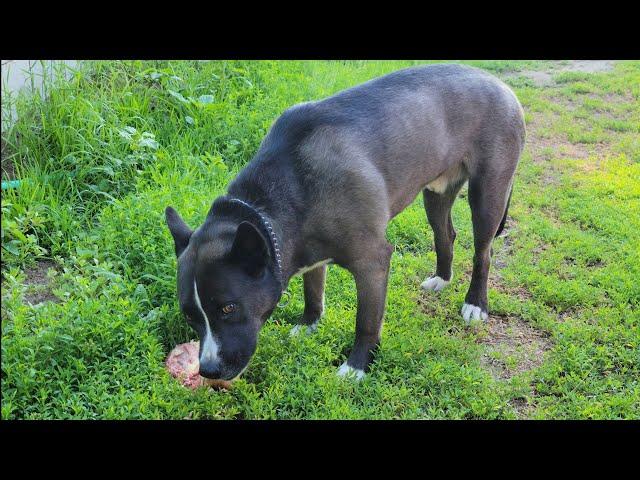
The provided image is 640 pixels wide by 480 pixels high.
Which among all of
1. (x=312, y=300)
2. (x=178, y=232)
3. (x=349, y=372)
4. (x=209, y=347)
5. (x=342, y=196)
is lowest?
(x=349, y=372)

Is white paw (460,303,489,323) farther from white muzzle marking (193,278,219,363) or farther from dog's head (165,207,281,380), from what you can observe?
white muzzle marking (193,278,219,363)

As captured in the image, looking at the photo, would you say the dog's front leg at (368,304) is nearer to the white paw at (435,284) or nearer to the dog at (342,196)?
the dog at (342,196)

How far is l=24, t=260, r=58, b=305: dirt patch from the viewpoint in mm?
4699

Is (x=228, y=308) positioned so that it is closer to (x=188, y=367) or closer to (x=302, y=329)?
(x=188, y=367)

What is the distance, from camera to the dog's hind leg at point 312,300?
4781 mm

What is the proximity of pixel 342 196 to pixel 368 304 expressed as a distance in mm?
774

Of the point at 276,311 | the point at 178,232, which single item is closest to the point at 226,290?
the point at 178,232

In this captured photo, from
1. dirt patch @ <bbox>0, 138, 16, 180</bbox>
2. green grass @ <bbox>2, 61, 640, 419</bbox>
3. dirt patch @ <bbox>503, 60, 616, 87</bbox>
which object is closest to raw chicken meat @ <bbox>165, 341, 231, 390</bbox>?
green grass @ <bbox>2, 61, 640, 419</bbox>

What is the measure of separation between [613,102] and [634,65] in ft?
5.87

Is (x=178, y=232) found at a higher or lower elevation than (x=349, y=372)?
higher

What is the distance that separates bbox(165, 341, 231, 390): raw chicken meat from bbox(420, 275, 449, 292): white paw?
204cm

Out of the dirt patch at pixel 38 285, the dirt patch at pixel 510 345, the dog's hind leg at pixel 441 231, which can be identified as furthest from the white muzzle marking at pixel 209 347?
the dog's hind leg at pixel 441 231

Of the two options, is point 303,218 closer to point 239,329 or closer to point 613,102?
point 239,329

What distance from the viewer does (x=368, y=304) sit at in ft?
14.4
